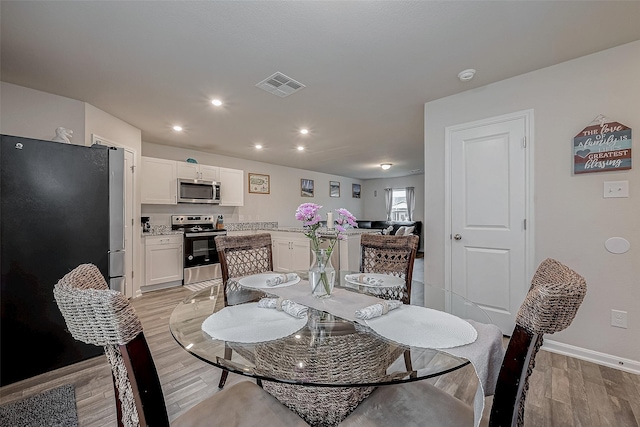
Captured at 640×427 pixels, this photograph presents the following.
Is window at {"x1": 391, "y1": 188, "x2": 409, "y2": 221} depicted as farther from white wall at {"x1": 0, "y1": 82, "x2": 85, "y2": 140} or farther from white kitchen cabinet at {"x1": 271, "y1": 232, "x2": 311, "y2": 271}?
white wall at {"x1": 0, "y1": 82, "x2": 85, "y2": 140}

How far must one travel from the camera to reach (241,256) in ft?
6.89

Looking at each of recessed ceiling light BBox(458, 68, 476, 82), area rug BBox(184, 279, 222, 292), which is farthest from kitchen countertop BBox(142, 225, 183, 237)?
recessed ceiling light BBox(458, 68, 476, 82)

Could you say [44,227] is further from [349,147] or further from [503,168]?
[349,147]

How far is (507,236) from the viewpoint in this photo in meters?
2.48

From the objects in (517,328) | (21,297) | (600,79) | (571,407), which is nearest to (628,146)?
(600,79)

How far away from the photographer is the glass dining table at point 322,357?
0.83 m

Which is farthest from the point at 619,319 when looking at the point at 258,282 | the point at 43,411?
the point at 43,411

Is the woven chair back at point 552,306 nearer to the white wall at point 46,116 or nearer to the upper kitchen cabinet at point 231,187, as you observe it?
the white wall at point 46,116

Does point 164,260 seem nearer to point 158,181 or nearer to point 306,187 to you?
point 158,181

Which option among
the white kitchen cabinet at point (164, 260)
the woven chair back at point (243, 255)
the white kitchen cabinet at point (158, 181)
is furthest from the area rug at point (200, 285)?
the woven chair back at point (243, 255)

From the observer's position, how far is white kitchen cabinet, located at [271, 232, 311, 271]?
14.3 feet

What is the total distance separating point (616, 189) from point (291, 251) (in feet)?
12.5

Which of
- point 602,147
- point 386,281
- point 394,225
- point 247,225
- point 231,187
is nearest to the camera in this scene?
point 386,281

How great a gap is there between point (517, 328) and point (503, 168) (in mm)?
2278
